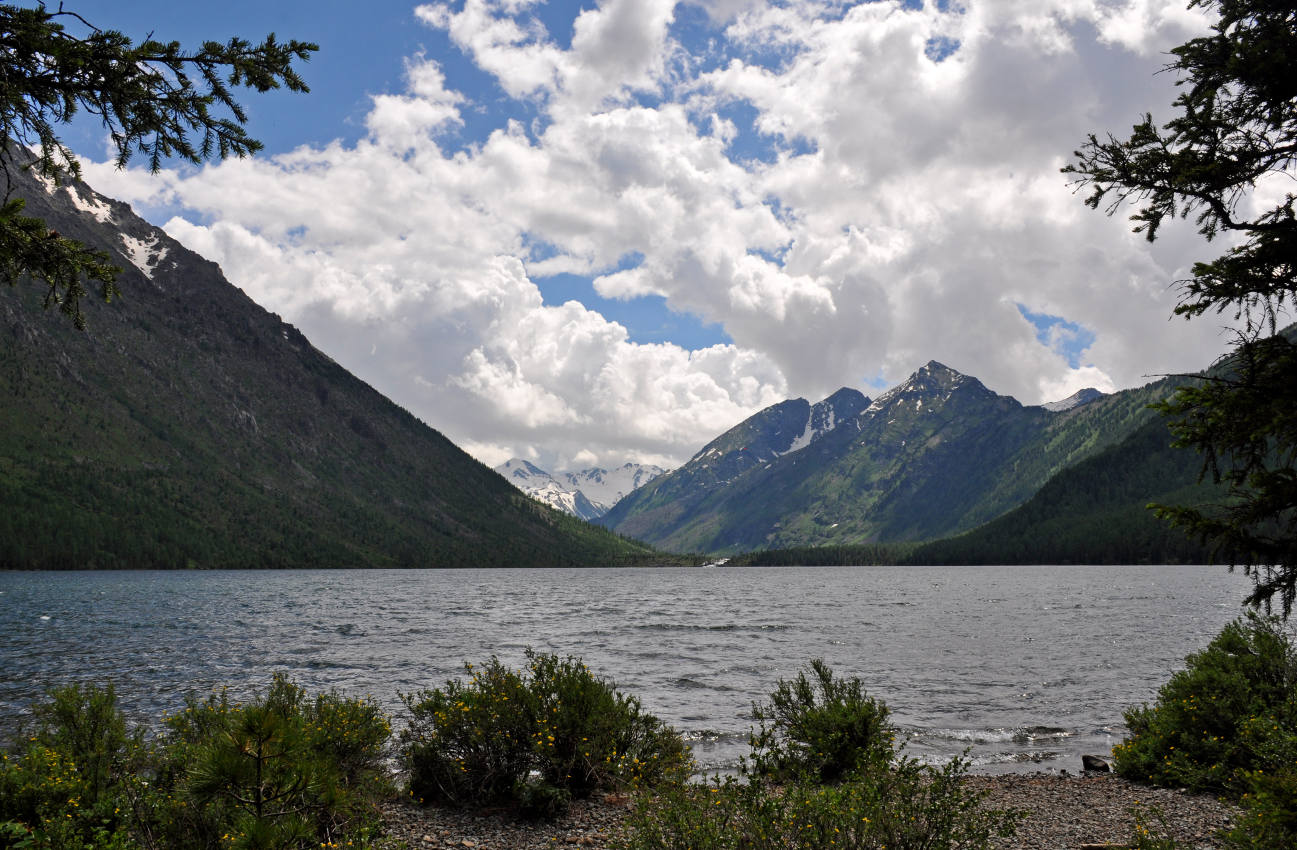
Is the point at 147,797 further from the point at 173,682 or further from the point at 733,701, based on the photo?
the point at 173,682

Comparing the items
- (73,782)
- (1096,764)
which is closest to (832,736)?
(1096,764)

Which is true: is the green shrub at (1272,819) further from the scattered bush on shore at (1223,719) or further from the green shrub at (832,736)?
the green shrub at (832,736)

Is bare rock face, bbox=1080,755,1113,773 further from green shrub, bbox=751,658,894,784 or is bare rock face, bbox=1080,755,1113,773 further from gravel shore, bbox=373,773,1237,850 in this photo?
green shrub, bbox=751,658,894,784

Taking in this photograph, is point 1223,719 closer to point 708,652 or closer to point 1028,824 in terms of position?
point 1028,824

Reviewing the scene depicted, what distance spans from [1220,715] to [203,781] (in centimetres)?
2087

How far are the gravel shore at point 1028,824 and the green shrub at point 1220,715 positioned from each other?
2.76 ft

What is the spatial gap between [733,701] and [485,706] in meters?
18.7

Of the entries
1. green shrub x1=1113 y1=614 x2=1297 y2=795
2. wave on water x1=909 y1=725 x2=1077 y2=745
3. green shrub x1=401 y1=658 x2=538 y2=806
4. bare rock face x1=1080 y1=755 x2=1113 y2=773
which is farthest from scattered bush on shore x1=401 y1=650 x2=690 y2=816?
wave on water x1=909 y1=725 x2=1077 y2=745

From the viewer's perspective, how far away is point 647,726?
1670 centimetres

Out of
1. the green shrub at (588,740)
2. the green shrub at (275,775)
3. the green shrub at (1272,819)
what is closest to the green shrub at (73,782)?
the green shrub at (275,775)

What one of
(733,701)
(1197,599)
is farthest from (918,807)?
(1197,599)

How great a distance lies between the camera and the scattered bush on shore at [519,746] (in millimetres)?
14609

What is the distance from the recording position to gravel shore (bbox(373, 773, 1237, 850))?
40.3 ft

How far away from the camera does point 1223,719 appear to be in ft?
54.5
